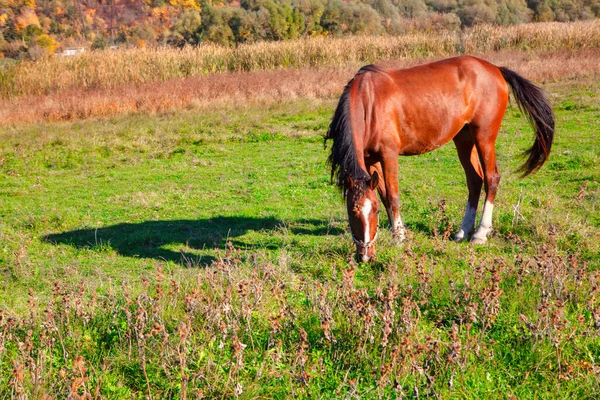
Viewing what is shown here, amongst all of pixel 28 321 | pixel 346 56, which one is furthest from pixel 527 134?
pixel 346 56

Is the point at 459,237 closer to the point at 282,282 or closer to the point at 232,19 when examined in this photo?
the point at 282,282

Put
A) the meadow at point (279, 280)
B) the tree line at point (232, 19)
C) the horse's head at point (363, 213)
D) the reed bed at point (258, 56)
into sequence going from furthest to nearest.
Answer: the tree line at point (232, 19)
the reed bed at point (258, 56)
the horse's head at point (363, 213)
the meadow at point (279, 280)

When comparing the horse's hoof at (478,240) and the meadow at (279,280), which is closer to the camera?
the meadow at (279,280)

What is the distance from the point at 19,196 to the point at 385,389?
837 cm

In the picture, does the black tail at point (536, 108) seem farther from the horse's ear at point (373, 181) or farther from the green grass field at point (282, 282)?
the horse's ear at point (373, 181)

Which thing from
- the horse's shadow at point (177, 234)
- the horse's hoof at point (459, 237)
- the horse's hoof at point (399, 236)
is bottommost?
the horse's shadow at point (177, 234)

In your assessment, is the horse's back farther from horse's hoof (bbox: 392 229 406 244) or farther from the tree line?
the tree line

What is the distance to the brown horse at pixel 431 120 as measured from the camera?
19.5ft

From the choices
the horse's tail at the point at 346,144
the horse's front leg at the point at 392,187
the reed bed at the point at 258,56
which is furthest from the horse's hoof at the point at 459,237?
the reed bed at the point at 258,56

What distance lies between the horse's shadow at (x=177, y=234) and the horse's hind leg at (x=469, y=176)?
1510mm

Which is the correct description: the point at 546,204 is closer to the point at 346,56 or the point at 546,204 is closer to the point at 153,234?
the point at 153,234

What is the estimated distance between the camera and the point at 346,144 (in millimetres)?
5594

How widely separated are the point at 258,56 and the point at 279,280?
1856cm

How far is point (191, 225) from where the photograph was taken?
784cm
